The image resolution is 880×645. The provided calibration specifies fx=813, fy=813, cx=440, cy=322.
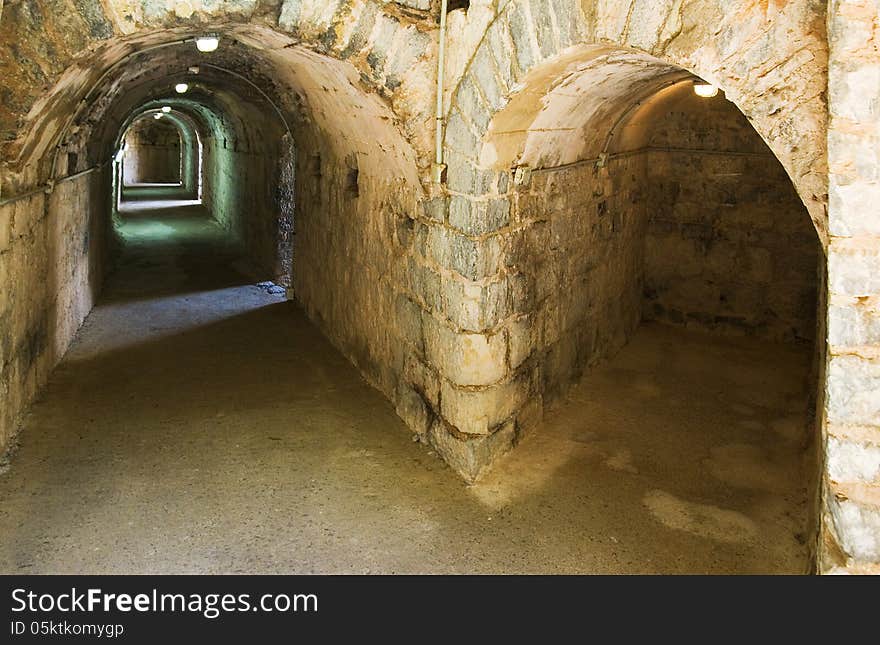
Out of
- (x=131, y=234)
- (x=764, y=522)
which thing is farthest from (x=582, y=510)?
(x=131, y=234)

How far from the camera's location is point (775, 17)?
304 centimetres

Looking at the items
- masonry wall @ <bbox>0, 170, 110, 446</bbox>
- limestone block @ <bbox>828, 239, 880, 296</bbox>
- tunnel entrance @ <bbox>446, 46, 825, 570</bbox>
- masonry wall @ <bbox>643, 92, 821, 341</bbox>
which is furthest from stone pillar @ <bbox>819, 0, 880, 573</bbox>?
masonry wall @ <bbox>643, 92, 821, 341</bbox>

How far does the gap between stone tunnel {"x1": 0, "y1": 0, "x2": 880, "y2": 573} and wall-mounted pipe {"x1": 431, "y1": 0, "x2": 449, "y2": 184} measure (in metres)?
0.02

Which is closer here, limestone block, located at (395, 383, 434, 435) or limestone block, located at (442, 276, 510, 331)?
limestone block, located at (442, 276, 510, 331)

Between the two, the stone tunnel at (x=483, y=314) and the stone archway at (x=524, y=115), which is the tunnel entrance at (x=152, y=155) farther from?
the stone archway at (x=524, y=115)

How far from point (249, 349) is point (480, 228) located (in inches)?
136

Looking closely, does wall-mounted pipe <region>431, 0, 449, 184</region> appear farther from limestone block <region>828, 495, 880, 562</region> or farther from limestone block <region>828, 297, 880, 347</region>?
limestone block <region>828, 495, 880, 562</region>

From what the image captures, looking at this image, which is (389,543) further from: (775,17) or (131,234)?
(131,234)

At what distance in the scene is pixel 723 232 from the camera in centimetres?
820

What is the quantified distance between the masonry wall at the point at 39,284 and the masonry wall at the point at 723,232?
211 inches

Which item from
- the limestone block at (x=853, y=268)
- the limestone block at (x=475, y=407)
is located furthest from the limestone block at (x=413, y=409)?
the limestone block at (x=853, y=268)

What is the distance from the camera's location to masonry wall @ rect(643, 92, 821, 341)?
309 inches

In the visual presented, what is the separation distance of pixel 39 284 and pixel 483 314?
332 centimetres
